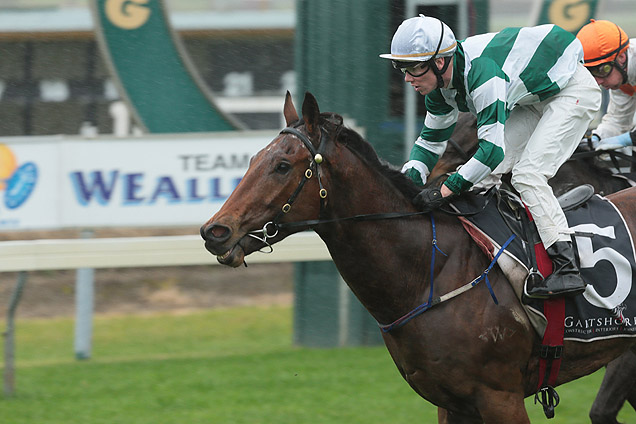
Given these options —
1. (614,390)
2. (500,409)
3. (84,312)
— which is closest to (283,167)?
(500,409)

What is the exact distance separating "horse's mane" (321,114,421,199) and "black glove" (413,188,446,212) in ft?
0.16

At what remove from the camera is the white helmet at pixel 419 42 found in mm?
3447

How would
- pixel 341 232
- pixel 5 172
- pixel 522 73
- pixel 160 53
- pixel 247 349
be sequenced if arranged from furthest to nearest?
pixel 247 349
pixel 160 53
pixel 5 172
pixel 522 73
pixel 341 232

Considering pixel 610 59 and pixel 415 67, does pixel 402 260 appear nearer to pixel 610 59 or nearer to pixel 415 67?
pixel 415 67

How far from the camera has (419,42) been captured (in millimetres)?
3439

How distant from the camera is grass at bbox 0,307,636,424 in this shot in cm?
539

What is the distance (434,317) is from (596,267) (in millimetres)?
758

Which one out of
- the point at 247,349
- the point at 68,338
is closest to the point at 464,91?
the point at 247,349

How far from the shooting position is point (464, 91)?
3643 mm

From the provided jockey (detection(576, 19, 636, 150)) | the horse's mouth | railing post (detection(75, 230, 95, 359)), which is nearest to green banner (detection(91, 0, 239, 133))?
railing post (detection(75, 230, 95, 359))

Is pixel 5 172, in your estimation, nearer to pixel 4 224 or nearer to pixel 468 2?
pixel 4 224

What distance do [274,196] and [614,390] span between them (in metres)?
2.22

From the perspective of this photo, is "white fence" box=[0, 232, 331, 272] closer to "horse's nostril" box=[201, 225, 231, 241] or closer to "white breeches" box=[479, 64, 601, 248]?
"white breeches" box=[479, 64, 601, 248]

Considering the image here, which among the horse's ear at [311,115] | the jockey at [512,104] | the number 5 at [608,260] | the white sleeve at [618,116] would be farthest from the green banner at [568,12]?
the horse's ear at [311,115]
